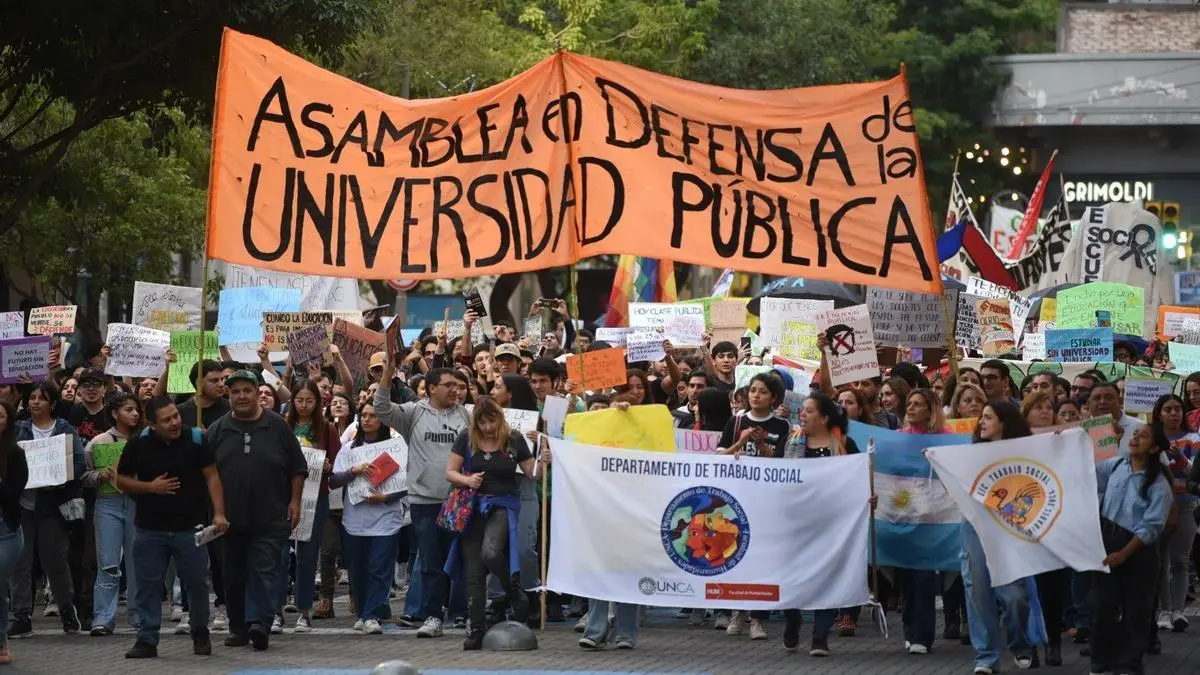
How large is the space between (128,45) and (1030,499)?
11500mm

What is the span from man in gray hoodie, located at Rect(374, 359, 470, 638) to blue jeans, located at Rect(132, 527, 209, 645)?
166 centimetres

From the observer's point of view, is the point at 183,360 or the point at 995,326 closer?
the point at 183,360

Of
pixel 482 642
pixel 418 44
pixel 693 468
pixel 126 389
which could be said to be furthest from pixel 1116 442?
pixel 418 44

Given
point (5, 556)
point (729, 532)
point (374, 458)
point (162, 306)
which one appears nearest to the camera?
point (5, 556)

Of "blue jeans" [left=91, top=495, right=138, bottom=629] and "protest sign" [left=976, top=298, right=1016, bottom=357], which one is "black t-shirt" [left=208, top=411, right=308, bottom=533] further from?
"protest sign" [left=976, top=298, right=1016, bottom=357]

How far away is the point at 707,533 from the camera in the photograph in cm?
1278

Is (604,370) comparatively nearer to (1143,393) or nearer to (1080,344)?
(1143,393)

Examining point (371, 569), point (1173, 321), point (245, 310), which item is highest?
point (1173, 321)

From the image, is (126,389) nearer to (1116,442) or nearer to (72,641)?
(72,641)

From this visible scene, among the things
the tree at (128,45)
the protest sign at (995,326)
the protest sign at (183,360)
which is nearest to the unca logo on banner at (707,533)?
the protest sign at (183,360)

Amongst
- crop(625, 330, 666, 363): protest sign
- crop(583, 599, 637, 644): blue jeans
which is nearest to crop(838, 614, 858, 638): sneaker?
crop(583, 599, 637, 644): blue jeans

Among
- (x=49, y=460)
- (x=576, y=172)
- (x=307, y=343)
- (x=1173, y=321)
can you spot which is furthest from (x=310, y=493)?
(x=1173, y=321)

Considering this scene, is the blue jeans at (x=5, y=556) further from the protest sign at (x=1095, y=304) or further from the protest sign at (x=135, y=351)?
the protest sign at (x=1095, y=304)

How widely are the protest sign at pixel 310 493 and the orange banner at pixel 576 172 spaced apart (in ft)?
6.34
